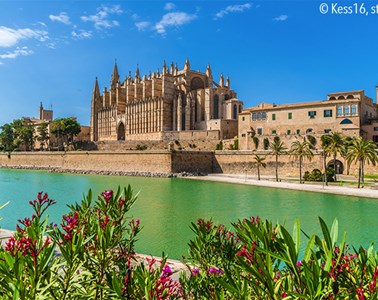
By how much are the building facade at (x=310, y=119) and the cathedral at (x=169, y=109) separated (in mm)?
7974

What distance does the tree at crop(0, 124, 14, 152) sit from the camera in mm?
72125

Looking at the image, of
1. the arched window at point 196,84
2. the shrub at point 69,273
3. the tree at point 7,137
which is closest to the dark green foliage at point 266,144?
the arched window at point 196,84

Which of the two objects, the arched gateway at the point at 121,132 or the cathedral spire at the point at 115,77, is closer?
the arched gateway at the point at 121,132

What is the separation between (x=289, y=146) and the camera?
39.9 m

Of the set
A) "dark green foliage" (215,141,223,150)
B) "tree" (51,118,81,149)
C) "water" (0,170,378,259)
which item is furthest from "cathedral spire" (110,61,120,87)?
"water" (0,170,378,259)

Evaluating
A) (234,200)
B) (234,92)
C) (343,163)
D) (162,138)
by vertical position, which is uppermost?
(234,92)

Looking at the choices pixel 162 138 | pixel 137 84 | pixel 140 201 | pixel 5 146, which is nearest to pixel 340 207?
pixel 140 201

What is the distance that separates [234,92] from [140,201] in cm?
4604

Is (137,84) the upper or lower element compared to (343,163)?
upper

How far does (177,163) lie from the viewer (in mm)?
42656

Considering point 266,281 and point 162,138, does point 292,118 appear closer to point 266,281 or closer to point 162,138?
point 162,138

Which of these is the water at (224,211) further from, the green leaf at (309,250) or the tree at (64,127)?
the tree at (64,127)

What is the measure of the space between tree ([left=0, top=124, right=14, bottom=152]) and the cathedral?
1909 centimetres

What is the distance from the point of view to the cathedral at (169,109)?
55156 millimetres
